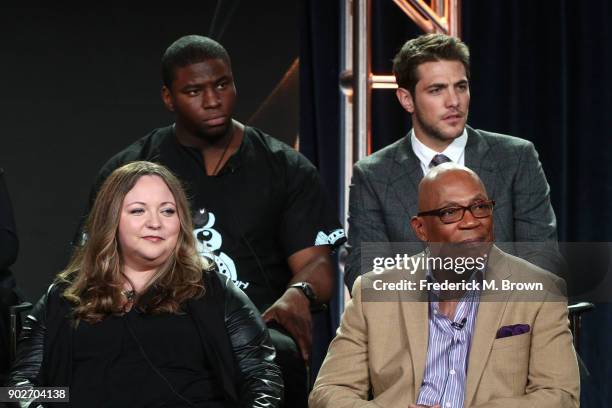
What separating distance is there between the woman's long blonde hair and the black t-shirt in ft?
1.99

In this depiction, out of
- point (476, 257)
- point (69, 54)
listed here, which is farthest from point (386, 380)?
point (69, 54)

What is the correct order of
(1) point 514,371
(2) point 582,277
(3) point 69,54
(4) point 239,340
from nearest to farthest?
(1) point 514,371 < (4) point 239,340 < (2) point 582,277 < (3) point 69,54

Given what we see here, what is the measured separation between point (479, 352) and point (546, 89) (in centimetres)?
227

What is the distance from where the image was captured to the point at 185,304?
3.08m

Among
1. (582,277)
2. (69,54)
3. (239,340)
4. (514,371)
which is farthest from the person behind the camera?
(69,54)

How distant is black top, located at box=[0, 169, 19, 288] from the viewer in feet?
12.5

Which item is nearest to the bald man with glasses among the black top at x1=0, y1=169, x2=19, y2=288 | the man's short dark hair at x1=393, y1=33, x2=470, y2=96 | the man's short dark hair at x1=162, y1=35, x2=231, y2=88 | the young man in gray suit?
the young man in gray suit

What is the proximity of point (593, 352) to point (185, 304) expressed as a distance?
90.6 inches

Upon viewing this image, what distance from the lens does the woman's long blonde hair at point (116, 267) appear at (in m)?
3.05

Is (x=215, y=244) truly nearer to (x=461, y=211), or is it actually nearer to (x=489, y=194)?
(x=489, y=194)

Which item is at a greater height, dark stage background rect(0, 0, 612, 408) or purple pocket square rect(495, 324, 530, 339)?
dark stage background rect(0, 0, 612, 408)

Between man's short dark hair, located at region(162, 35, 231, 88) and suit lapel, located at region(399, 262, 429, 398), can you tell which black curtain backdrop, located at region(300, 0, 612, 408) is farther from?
suit lapel, located at region(399, 262, 429, 398)

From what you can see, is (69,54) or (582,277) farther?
(69,54)

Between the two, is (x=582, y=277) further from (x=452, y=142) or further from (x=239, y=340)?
(x=239, y=340)
